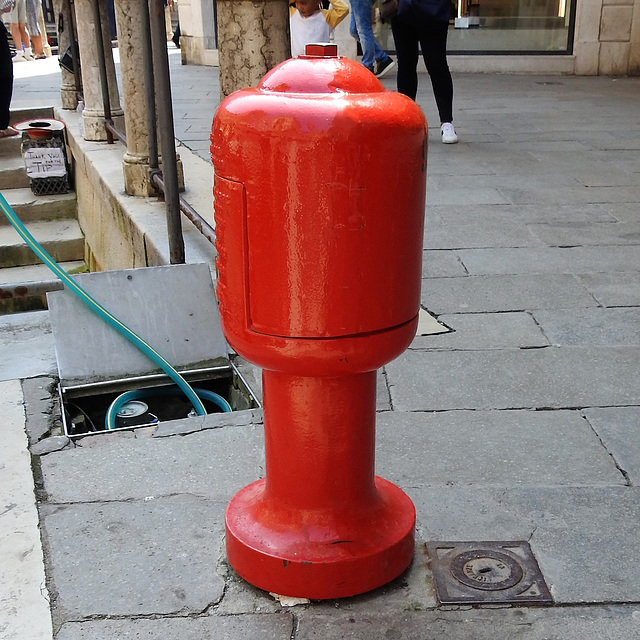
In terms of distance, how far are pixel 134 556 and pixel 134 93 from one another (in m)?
3.51

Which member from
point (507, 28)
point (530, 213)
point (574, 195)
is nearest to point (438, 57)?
point (574, 195)

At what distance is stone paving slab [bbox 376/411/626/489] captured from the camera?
235 cm

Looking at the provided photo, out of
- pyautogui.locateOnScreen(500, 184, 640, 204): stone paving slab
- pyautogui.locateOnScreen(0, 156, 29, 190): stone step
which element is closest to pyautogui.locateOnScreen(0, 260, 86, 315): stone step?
pyautogui.locateOnScreen(0, 156, 29, 190): stone step

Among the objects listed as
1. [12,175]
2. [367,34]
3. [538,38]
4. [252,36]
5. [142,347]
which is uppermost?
[252,36]

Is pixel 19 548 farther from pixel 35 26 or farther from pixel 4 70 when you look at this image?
pixel 35 26

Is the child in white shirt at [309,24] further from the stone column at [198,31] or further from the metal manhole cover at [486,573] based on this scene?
the stone column at [198,31]

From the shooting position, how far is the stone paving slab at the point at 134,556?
1.88m

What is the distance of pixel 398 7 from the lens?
652 centimetres

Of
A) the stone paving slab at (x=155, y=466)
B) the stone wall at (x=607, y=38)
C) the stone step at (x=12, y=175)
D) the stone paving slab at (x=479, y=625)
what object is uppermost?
the stone wall at (x=607, y=38)

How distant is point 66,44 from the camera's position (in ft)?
27.3

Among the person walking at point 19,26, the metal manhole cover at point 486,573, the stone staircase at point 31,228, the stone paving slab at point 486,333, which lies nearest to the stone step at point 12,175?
the stone staircase at point 31,228

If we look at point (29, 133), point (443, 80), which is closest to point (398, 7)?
point (443, 80)

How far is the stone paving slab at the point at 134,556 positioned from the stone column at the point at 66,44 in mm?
6903

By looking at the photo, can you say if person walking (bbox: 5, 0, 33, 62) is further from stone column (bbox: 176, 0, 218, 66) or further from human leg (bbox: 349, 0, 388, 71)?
human leg (bbox: 349, 0, 388, 71)
